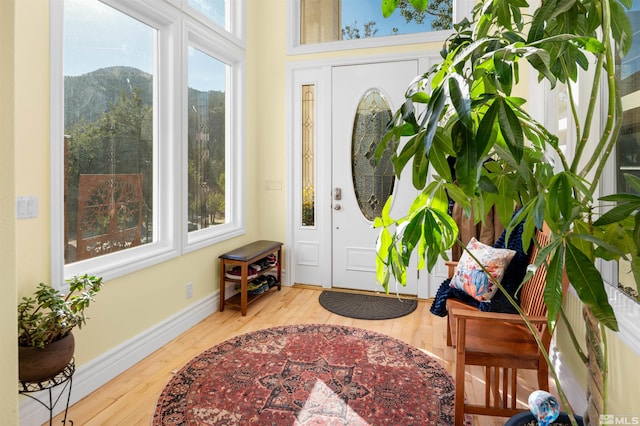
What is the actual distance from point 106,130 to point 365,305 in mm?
2494

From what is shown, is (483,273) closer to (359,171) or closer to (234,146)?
(359,171)

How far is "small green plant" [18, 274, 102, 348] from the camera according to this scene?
1667 millimetres

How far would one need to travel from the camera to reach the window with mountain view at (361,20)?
3750mm

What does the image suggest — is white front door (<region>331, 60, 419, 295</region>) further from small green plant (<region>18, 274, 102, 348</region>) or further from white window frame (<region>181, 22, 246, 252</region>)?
small green plant (<region>18, 274, 102, 348</region>)

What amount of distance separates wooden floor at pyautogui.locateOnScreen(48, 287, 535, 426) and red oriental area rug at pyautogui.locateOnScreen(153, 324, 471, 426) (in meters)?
0.10

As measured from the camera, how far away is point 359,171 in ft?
13.1

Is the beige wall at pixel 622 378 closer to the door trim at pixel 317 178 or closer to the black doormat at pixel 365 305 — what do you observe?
the black doormat at pixel 365 305

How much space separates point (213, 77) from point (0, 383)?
115 inches

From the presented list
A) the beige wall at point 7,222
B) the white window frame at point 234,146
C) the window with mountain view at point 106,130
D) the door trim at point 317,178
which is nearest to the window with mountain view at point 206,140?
the white window frame at point 234,146

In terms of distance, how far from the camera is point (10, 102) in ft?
4.10

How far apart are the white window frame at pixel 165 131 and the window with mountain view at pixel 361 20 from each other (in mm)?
732

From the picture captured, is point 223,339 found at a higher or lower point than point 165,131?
lower

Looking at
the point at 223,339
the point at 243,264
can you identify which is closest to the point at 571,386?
the point at 223,339

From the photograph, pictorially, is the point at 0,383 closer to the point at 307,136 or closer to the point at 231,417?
the point at 231,417
